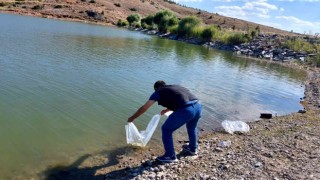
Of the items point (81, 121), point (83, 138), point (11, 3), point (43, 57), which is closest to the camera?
point (83, 138)

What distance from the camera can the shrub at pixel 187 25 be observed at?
86.8 metres

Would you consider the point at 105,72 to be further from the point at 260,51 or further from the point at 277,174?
the point at 260,51

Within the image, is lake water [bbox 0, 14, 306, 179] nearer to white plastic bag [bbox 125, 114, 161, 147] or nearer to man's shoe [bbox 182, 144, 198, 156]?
white plastic bag [bbox 125, 114, 161, 147]

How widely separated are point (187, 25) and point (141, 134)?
252 feet

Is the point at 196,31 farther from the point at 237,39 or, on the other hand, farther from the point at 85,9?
the point at 85,9

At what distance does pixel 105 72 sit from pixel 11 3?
88.9 meters

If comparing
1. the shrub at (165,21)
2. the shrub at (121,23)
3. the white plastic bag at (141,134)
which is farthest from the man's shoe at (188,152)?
the shrub at (121,23)

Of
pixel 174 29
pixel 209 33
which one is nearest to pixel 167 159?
pixel 209 33

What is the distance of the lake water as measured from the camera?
12727 mm

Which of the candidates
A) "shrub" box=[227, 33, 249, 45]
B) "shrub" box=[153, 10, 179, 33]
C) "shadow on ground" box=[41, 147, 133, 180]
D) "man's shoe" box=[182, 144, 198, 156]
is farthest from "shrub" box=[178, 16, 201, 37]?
"shadow on ground" box=[41, 147, 133, 180]

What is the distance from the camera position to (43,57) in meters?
29.2

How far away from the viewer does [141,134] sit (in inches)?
512

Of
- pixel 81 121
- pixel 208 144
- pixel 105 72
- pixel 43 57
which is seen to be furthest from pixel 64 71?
pixel 208 144

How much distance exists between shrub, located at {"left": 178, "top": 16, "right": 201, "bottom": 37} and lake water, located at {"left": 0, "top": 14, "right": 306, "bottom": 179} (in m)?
50.0
